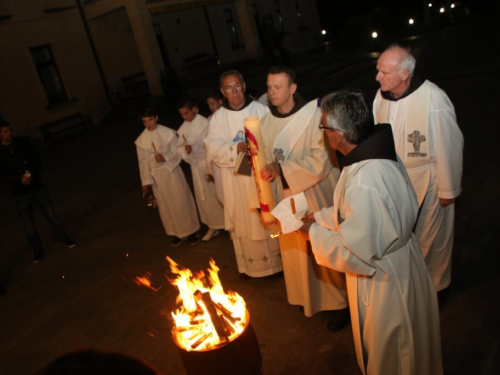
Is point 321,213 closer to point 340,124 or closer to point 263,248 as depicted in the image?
point 340,124

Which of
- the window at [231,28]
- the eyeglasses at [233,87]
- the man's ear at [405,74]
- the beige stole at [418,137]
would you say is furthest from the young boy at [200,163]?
the window at [231,28]

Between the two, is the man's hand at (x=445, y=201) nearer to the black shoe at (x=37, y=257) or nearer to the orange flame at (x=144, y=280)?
the orange flame at (x=144, y=280)

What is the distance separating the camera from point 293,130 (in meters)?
3.50

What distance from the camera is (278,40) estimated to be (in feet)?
54.5

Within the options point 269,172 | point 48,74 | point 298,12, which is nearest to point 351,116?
point 269,172

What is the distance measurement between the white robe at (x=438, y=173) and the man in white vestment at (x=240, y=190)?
135 centimetres

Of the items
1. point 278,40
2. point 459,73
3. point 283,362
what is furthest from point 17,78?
point 283,362

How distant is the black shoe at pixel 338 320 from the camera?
11.8 ft

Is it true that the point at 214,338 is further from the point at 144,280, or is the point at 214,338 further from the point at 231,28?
the point at 231,28

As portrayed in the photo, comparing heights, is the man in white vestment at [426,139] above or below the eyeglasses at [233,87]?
below

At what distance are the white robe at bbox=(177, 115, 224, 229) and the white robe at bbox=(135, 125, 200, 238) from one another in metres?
0.14

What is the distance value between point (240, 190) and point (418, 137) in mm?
1819

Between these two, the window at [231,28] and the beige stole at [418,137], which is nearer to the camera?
the beige stole at [418,137]

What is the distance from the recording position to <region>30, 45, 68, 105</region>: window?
18.6 meters
